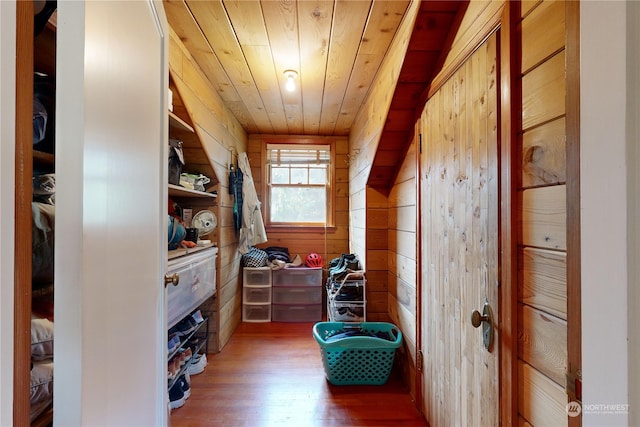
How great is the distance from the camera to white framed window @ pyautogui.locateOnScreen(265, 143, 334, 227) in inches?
142

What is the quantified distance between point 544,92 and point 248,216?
261 centimetres

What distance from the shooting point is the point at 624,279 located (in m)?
0.35

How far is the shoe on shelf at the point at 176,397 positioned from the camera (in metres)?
1.64

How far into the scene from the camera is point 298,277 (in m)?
3.18

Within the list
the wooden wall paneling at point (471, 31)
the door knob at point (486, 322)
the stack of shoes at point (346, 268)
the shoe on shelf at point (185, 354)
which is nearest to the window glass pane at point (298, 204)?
the stack of shoes at point (346, 268)

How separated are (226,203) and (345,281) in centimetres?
134

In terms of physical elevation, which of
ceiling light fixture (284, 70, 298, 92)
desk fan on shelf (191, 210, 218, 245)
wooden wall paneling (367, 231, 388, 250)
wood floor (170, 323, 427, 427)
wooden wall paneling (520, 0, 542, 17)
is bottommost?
wood floor (170, 323, 427, 427)

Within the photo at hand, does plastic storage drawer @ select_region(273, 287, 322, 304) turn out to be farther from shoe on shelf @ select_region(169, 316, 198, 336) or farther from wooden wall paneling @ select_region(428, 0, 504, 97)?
wooden wall paneling @ select_region(428, 0, 504, 97)

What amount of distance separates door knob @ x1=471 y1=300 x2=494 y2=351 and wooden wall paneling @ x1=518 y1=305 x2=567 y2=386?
0.11 m

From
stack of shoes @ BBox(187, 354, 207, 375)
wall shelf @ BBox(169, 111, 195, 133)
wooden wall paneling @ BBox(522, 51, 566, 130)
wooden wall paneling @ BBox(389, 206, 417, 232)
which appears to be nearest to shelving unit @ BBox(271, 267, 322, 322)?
stack of shoes @ BBox(187, 354, 207, 375)

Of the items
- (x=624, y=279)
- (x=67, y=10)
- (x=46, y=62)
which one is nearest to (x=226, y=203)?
(x=46, y=62)

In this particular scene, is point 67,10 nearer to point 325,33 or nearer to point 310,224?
point 325,33

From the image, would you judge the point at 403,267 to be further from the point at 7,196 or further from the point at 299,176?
the point at 299,176

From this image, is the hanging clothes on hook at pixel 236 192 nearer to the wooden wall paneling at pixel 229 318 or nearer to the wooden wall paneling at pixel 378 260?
the wooden wall paneling at pixel 229 318
